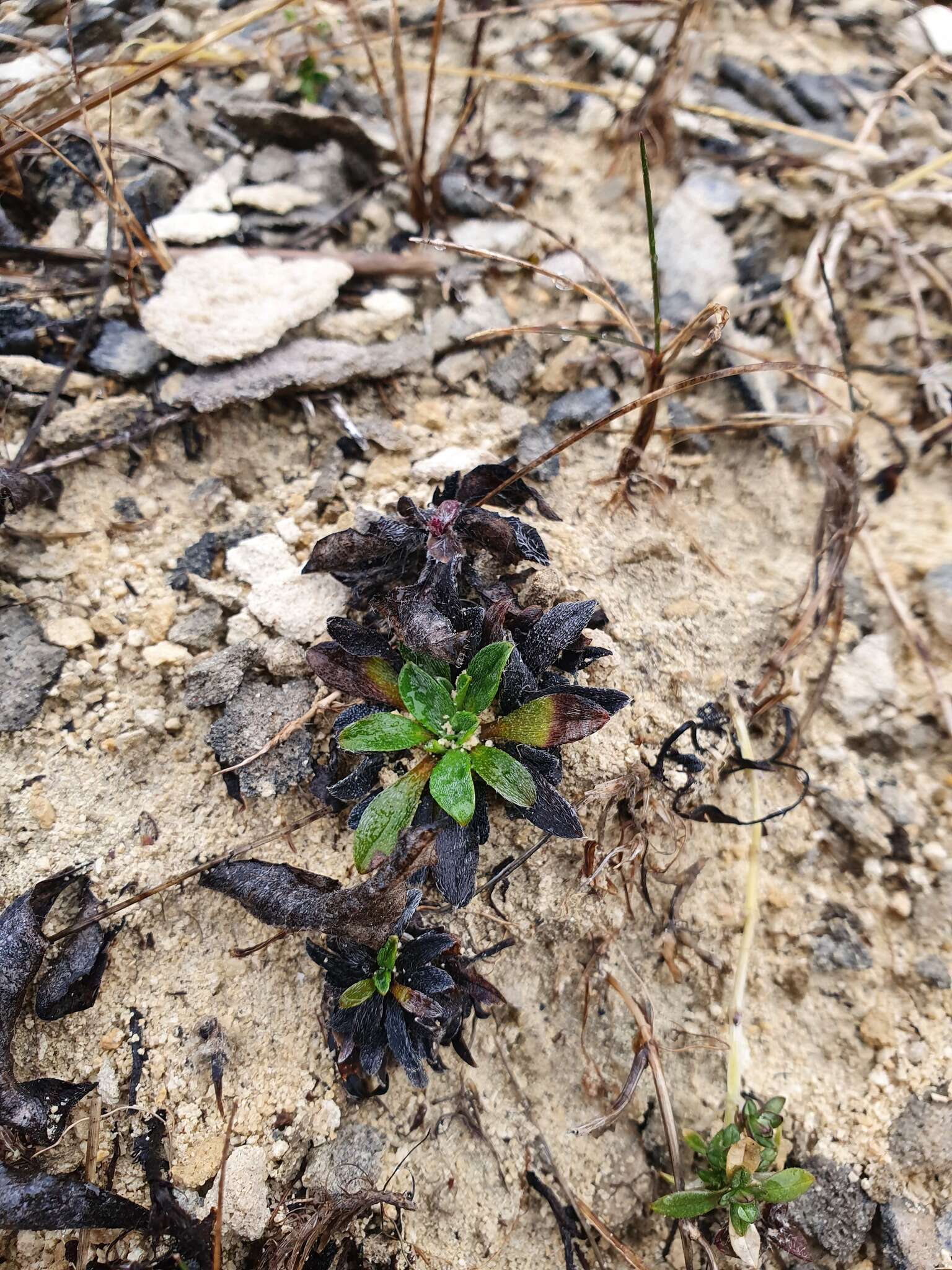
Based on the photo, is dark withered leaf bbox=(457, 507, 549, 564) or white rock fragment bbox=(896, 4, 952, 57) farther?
white rock fragment bbox=(896, 4, 952, 57)

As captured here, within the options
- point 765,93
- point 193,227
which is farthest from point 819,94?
point 193,227

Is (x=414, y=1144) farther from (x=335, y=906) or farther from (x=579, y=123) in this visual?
(x=579, y=123)

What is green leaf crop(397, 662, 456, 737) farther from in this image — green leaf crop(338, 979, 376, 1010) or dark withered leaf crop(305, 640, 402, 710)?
green leaf crop(338, 979, 376, 1010)

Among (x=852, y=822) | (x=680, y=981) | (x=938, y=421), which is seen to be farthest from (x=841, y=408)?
(x=680, y=981)

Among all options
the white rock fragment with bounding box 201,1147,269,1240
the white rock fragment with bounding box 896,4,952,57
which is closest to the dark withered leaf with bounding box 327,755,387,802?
the white rock fragment with bounding box 201,1147,269,1240

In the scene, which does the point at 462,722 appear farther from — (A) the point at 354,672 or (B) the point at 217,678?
(B) the point at 217,678

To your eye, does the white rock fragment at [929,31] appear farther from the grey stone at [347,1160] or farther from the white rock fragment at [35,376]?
the grey stone at [347,1160]

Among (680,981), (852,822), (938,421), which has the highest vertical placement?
(938,421)
